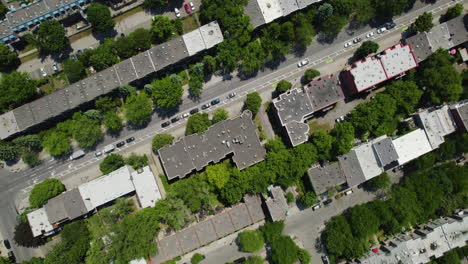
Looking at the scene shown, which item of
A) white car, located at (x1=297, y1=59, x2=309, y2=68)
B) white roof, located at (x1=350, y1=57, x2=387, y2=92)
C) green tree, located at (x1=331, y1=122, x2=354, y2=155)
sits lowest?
green tree, located at (x1=331, y1=122, x2=354, y2=155)

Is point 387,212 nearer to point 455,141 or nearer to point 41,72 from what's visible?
point 455,141

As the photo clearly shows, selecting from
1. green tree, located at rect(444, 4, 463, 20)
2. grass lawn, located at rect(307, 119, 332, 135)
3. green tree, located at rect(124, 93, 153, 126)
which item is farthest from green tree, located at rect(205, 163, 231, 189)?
green tree, located at rect(444, 4, 463, 20)

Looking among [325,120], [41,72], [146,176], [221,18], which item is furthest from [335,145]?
[41,72]

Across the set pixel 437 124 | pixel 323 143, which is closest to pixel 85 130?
pixel 323 143

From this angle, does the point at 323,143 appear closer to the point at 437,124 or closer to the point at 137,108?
the point at 437,124

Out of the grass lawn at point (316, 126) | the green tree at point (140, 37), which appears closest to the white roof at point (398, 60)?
the grass lawn at point (316, 126)

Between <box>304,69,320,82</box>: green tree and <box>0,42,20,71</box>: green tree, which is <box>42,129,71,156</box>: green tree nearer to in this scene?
<box>0,42,20,71</box>: green tree
